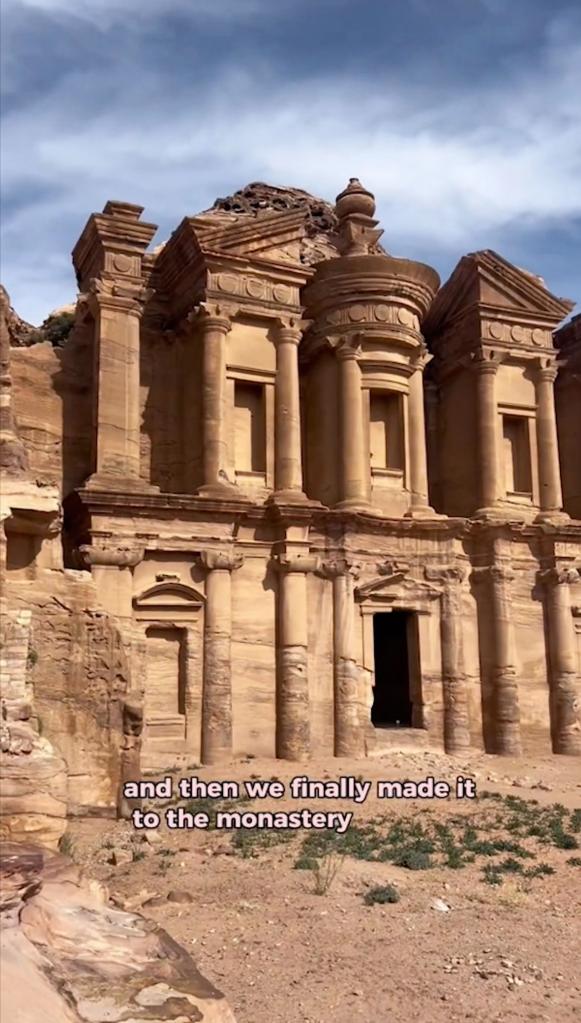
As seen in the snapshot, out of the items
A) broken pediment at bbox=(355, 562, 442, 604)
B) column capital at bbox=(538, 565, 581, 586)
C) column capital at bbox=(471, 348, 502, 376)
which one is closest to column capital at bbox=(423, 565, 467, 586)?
broken pediment at bbox=(355, 562, 442, 604)

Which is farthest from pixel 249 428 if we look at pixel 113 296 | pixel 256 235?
pixel 256 235

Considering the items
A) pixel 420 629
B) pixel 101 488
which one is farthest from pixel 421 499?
pixel 101 488

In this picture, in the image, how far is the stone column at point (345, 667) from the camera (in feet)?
67.5

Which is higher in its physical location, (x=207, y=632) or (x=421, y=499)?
(x=421, y=499)

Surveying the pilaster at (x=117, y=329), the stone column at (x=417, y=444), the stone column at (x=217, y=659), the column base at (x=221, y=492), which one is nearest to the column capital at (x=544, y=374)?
the stone column at (x=417, y=444)

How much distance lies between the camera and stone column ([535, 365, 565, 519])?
24.7 metres

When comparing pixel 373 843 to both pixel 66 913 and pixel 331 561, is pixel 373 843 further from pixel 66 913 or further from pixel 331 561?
pixel 331 561

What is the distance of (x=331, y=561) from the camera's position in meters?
21.3

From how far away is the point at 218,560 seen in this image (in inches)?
784

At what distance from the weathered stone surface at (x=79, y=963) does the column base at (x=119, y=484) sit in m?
13.5

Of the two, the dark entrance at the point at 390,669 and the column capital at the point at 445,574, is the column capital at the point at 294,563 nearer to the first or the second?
the column capital at the point at 445,574

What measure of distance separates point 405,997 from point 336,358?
58.4 feet

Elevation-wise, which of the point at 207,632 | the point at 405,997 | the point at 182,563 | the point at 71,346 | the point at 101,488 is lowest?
the point at 405,997

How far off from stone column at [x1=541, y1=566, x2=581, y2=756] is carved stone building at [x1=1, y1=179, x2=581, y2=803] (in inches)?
2.1
